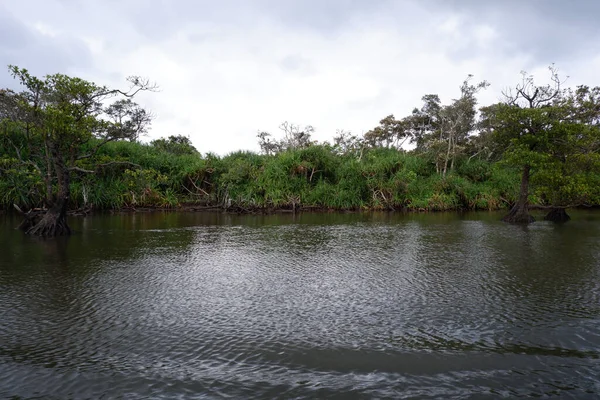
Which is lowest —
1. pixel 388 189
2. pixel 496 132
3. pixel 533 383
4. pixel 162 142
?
pixel 533 383

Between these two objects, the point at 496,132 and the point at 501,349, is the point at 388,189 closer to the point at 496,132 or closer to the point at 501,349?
the point at 496,132

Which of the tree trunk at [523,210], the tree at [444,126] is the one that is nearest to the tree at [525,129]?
the tree trunk at [523,210]

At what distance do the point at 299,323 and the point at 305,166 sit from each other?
18907mm

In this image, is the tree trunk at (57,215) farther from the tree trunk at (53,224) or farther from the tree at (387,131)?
the tree at (387,131)

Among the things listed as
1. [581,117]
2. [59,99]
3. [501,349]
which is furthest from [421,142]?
[501,349]

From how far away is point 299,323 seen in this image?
4277 mm

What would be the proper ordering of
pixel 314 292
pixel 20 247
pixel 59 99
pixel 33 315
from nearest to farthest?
pixel 33 315 → pixel 314 292 → pixel 20 247 → pixel 59 99

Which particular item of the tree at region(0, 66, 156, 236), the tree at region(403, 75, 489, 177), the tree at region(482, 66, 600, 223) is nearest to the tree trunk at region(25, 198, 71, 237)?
the tree at region(0, 66, 156, 236)

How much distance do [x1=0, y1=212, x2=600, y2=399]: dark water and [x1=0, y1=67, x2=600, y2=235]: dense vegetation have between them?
4.31 meters

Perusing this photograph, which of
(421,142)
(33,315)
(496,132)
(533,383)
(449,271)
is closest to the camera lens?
(533,383)

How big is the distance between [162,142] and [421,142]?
21891 millimetres

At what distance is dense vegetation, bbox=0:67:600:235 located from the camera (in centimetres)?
1107

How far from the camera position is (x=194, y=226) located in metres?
13.6

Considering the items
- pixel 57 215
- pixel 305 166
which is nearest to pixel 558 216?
pixel 305 166
